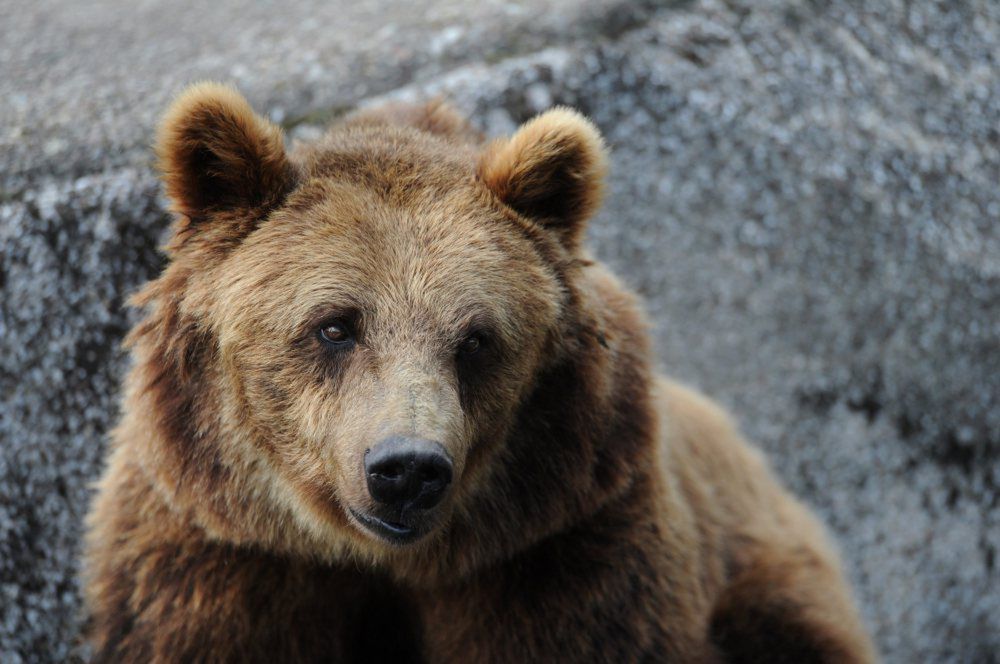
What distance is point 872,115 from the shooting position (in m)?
6.39

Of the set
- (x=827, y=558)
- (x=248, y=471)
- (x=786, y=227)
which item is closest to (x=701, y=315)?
(x=786, y=227)

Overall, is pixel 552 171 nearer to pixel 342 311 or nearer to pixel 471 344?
pixel 471 344

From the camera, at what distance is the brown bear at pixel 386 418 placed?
3.54 meters

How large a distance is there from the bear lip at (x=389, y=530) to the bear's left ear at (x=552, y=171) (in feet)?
3.95

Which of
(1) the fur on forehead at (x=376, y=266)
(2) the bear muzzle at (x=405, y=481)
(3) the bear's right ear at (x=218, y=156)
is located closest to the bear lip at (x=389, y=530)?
(2) the bear muzzle at (x=405, y=481)

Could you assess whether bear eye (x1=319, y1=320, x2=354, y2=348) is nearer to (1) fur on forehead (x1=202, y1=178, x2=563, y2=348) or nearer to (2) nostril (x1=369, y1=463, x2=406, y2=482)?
(1) fur on forehead (x1=202, y1=178, x2=563, y2=348)

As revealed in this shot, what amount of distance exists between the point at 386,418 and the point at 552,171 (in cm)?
114

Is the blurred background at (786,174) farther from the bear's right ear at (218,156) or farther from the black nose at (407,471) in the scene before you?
the black nose at (407,471)

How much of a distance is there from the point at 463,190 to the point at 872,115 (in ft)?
11.4

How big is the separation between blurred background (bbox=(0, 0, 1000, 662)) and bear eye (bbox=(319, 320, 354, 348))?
213 centimetres

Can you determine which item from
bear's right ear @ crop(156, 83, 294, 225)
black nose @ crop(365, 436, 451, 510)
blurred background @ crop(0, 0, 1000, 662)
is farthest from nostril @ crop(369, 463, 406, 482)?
blurred background @ crop(0, 0, 1000, 662)

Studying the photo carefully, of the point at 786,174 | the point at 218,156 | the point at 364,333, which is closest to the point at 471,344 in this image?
the point at 364,333

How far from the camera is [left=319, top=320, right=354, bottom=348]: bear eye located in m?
3.55

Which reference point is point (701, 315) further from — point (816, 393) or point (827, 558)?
point (827, 558)
